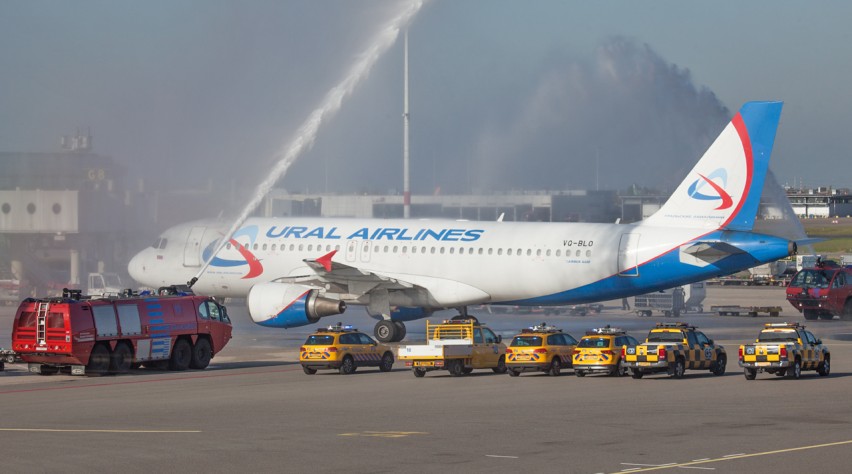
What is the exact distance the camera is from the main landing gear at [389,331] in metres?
60.2

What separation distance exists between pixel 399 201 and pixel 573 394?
91.1m

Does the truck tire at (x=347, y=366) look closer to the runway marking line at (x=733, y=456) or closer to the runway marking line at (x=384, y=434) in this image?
the runway marking line at (x=384, y=434)

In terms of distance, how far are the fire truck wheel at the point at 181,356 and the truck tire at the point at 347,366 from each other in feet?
20.6

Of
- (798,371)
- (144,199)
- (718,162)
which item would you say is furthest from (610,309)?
(798,371)

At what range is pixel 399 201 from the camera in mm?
127938

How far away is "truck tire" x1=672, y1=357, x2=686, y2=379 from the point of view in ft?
142

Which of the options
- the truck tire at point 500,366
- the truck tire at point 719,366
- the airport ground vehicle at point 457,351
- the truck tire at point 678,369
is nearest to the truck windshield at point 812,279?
the truck tire at point 719,366

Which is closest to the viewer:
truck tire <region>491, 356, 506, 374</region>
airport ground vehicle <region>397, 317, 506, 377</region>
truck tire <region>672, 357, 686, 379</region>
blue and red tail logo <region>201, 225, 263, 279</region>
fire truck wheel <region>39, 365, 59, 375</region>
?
truck tire <region>672, 357, 686, 379</region>

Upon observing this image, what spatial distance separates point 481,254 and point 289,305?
9626mm

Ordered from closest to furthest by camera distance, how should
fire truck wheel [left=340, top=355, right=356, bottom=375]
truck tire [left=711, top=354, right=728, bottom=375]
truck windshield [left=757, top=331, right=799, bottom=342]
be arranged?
truck windshield [left=757, top=331, right=799, bottom=342], truck tire [left=711, top=354, right=728, bottom=375], fire truck wheel [left=340, top=355, right=356, bottom=375]

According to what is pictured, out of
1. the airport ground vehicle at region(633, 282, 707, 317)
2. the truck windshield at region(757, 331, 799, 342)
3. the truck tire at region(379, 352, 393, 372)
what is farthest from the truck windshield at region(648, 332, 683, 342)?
the airport ground vehicle at region(633, 282, 707, 317)

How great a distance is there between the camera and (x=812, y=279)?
81500 mm

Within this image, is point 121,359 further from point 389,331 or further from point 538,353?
point 389,331

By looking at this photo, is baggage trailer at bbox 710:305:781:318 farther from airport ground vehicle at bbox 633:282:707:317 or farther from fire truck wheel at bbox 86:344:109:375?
fire truck wheel at bbox 86:344:109:375
